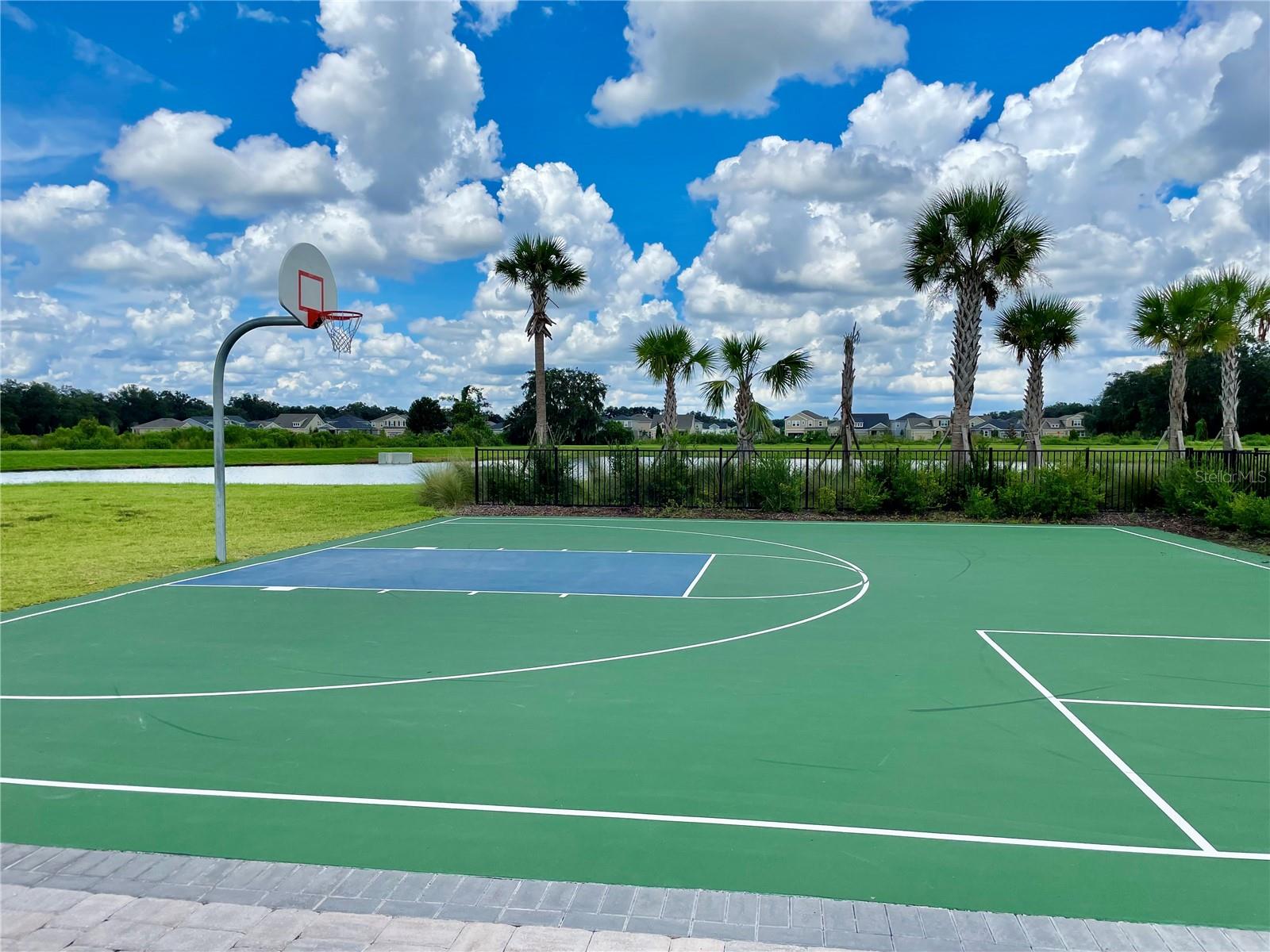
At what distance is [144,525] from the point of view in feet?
60.0

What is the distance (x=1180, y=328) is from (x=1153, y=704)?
16988 millimetres

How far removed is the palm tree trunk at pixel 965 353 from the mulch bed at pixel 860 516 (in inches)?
85.7

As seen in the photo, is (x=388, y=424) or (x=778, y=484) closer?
(x=778, y=484)

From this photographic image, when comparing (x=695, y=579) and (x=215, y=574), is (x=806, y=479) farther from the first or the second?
(x=215, y=574)

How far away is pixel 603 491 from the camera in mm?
19781

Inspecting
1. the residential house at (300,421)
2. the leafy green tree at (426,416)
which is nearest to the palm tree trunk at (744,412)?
the leafy green tree at (426,416)

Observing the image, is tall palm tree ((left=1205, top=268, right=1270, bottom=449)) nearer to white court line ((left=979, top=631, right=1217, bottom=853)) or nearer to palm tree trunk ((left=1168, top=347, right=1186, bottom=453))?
palm tree trunk ((left=1168, top=347, right=1186, bottom=453))

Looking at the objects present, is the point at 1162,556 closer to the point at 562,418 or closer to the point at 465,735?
the point at 465,735

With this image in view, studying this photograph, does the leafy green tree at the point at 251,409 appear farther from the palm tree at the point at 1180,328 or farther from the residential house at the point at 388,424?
the palm tree at the point at 1180,328

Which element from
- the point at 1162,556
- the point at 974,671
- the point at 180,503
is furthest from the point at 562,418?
the point at 974,671

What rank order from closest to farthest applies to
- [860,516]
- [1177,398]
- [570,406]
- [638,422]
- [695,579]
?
[695,579]
[860,516]
[1177,398]
[570,406]
[638,422]

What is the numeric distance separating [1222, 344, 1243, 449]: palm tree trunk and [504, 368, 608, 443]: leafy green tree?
3832cm

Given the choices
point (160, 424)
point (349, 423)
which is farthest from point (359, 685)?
point (349, 423)

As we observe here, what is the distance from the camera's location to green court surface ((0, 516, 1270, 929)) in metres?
3.55
